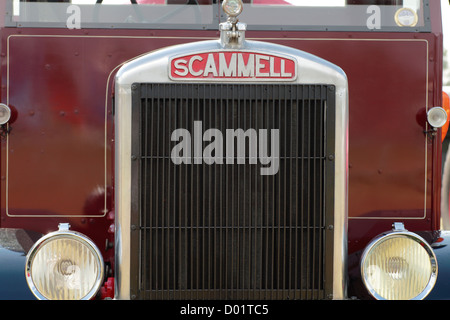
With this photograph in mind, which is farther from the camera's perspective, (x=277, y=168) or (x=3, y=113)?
(x=3, y=113)

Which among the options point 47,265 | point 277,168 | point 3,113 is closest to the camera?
point 47,265

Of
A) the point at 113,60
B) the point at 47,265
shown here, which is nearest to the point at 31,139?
the point at 113,60

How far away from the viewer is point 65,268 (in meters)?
3.07

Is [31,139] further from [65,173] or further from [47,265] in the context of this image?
[47,265]

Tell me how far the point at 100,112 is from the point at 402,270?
197 cm

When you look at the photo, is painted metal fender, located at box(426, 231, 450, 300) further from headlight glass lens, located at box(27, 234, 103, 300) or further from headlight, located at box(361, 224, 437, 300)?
headlight glass lens, located at box(27, 234, 103, 300)

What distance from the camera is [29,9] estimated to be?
4164 mm

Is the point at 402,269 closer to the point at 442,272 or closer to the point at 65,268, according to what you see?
the point at 442,272

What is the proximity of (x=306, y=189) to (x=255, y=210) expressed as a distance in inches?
9.8

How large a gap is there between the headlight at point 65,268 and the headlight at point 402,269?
1154mm

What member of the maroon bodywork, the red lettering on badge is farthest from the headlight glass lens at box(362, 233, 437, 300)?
the maroon bodywork

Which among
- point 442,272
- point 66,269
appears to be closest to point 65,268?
point 66,269

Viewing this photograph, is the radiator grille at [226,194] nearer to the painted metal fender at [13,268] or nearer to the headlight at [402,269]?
the headlight at [402,269]

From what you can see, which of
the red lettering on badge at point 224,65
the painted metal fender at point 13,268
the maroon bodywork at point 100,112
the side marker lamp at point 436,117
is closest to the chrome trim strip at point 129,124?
the red lettering on badge at point 224,65
